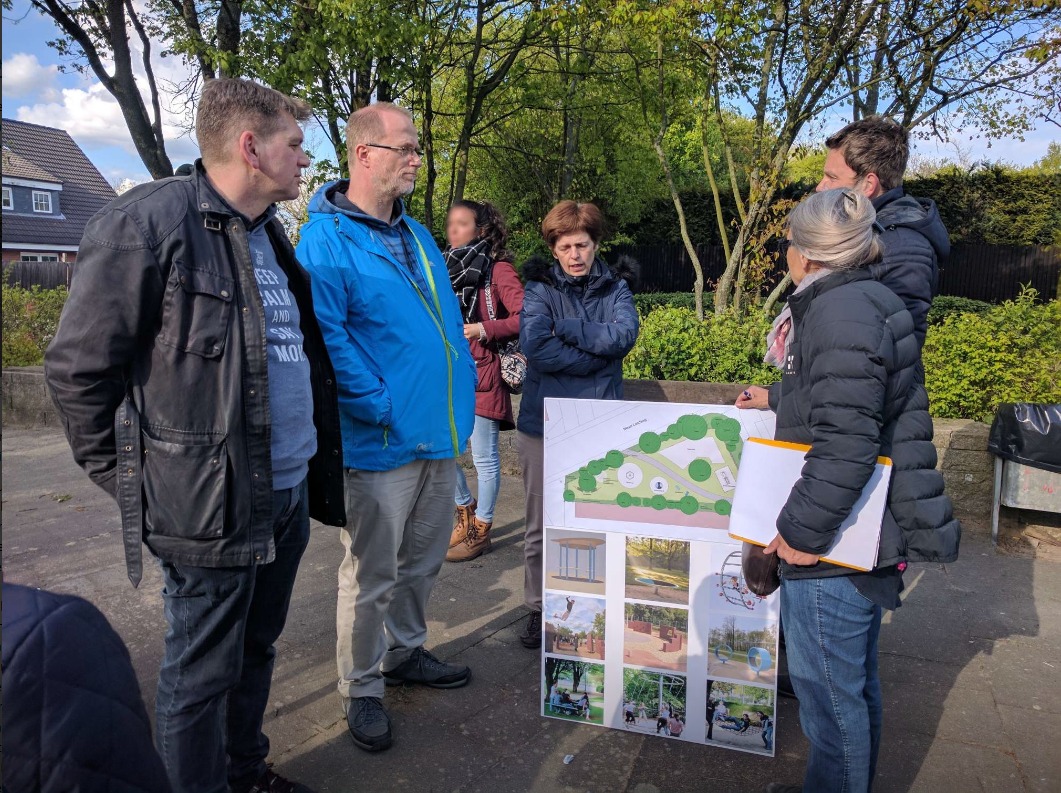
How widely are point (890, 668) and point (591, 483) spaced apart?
172 centimetres

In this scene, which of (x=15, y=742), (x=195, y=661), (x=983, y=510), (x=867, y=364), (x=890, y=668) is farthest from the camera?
(x=983, y=510)

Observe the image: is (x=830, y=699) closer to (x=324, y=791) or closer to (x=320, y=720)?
(x=324, y=791)

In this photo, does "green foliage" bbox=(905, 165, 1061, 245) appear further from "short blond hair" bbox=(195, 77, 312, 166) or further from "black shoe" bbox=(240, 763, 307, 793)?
"black shoe" bbox=(240, 763, 307, 793)

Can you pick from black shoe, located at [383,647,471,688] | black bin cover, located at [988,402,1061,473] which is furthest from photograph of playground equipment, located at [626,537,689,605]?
black bin cover, located at [988,402,1061,473]

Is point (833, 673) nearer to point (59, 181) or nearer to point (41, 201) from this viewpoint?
point (41, 201)

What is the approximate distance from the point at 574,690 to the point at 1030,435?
3371 mm

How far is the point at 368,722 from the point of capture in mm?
2836

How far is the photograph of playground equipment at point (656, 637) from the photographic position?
111 inches

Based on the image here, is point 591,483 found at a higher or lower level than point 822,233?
lower

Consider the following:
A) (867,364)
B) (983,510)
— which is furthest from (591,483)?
(983,510)

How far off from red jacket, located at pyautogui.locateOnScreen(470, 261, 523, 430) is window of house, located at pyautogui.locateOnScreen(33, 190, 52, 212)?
44.4 metres

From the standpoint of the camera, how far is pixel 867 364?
1.92 meters

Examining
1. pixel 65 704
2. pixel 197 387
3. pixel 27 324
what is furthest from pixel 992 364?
pixel 27 324

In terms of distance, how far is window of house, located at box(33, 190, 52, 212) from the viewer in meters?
40.2
